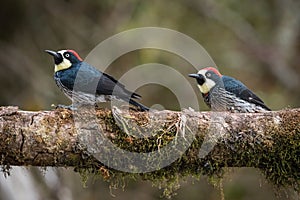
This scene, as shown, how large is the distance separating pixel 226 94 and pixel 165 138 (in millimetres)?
1907

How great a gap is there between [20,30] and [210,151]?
5.72 m

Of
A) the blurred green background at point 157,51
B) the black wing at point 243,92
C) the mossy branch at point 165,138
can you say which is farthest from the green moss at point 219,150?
the blurred green background at point 157,51

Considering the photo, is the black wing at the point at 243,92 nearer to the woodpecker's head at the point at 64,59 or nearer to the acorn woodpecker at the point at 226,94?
the acorn woodpecker at the point at 226,94

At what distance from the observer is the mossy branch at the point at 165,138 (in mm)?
3914

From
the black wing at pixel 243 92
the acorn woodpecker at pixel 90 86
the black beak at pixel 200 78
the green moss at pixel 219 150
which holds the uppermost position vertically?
the black beak at pixel 200 78

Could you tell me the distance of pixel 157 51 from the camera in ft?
25.8

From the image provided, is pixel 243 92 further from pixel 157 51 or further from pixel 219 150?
pixel 157 51

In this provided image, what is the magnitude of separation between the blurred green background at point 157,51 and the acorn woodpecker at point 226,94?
6.75 feet

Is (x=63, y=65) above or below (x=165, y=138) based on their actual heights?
above

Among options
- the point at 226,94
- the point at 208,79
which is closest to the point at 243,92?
the point at 226,94

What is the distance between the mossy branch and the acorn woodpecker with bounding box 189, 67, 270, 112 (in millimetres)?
1454

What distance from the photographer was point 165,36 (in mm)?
8125

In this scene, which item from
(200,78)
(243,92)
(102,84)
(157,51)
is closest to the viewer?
(102,84)

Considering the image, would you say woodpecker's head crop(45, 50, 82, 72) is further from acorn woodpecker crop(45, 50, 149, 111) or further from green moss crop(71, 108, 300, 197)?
green moss crop(71, 108, 300, 197)
